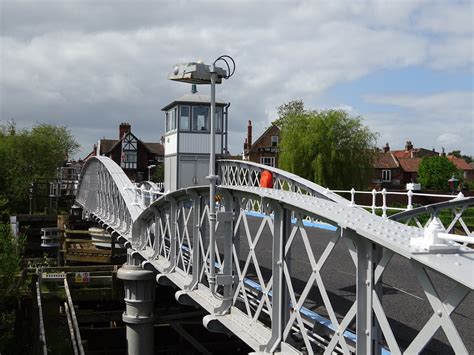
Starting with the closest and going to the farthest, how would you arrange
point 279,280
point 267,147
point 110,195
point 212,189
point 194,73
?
point 279,280, point 212,189, point 194,73, point 110,195, point 267,147

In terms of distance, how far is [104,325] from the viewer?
71.1 ft

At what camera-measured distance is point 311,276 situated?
577cm

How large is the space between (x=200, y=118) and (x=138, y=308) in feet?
35.7

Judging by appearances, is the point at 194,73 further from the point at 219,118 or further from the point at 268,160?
the point at 268,160

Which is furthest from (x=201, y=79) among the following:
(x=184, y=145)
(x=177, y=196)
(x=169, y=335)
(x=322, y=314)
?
(x=184, y=145)

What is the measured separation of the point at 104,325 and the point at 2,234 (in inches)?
200

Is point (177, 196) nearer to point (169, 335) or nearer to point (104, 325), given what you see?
point (169, 335)

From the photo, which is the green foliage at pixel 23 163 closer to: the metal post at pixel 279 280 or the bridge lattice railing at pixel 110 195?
the bridge lattice railing at pixel 110 195

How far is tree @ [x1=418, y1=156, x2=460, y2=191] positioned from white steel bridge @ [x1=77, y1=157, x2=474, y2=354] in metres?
61.6

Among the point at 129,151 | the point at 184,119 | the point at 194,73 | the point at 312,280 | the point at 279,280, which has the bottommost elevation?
the point at 279,280

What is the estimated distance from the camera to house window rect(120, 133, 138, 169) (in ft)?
251

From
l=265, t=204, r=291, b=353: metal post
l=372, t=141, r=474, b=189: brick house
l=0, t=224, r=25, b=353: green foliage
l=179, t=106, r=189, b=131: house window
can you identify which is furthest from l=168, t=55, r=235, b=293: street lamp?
l=372, t=141, r=474, b=189: brick house

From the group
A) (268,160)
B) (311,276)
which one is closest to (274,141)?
(268,160)

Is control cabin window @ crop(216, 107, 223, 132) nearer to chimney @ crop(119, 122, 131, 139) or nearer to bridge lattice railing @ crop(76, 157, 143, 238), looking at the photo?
bridge lattice railing @ crop(76, 157, 143, 238)
